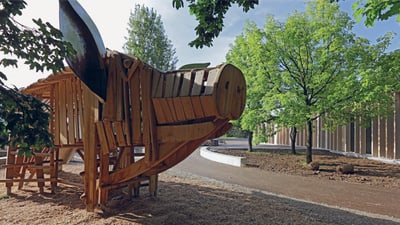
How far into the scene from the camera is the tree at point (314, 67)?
11625 millimetres

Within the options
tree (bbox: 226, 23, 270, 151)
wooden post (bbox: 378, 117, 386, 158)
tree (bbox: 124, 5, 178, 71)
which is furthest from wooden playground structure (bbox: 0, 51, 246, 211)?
tree (bbox: 124, 5, 178, 71)

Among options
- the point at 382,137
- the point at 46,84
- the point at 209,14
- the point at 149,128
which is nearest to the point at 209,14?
the point at 209,14

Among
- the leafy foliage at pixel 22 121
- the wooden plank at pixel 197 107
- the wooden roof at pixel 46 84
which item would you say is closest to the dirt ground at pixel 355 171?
the wooden plank at pixel 197 107

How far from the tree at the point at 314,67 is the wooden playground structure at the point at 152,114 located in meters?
8.23

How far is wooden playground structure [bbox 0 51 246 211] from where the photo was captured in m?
4.17

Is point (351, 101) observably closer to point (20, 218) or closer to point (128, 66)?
point (128, 66)

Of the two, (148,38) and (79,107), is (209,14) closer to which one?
(79,107)

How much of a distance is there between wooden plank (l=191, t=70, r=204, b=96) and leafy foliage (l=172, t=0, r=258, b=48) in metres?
0.45

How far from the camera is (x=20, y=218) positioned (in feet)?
17.0

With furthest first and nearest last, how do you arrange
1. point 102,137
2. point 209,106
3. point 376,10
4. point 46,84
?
point 46,84
point 102,137
point 209,106
point 376,10

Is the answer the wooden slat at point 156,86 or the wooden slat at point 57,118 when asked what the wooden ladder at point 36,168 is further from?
the wooden slat at point 156,86

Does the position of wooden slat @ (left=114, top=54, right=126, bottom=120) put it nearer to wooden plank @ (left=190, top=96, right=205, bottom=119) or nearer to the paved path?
wooden plank @ (left=190, top=96, right=205, bottom=119)

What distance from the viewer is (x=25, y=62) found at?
96.3 inches

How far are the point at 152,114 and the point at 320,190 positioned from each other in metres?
6.25
